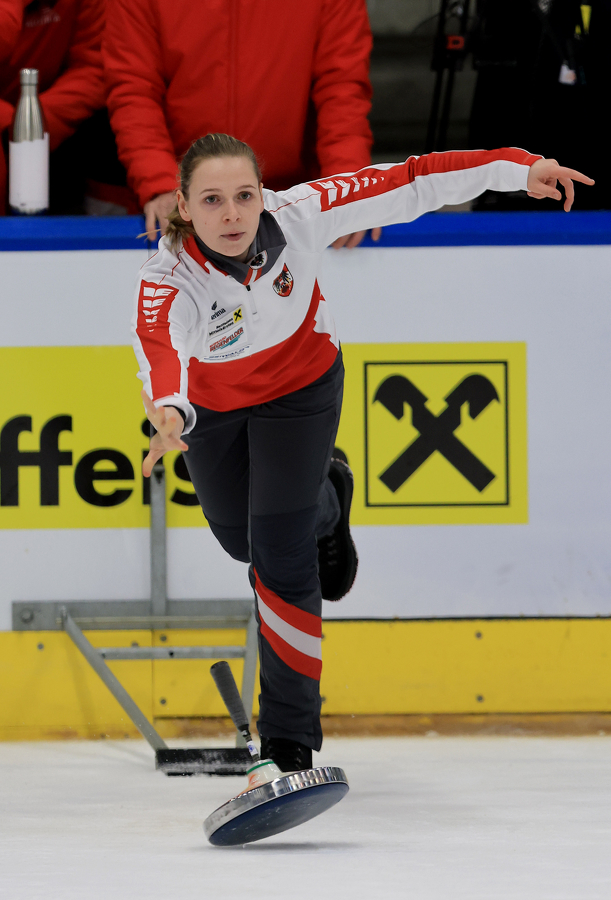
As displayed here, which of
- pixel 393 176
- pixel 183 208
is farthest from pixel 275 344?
pixel 393 176

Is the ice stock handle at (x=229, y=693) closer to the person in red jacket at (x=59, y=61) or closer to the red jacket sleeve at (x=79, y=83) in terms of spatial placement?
the person in red jacket at (x=59, y=61)

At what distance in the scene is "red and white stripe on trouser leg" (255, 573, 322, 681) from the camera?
223cm

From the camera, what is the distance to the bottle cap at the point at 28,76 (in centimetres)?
296

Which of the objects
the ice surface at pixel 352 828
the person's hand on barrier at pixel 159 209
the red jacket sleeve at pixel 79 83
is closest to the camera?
the ice surface at pixel 352 828

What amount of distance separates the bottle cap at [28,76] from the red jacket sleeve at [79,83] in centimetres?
9

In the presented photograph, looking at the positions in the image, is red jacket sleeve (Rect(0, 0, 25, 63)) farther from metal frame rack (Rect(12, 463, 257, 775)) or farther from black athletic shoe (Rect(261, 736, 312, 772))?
black athletic shoe (Rect(261, 736, 312, 772))

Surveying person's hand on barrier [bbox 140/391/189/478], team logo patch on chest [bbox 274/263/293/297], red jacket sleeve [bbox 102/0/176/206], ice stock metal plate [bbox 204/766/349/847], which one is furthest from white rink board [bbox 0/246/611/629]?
person's hand on barrier [bbox 140/391/189/478]

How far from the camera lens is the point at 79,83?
10.3ft

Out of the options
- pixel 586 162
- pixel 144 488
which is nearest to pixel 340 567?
pixel 144 488

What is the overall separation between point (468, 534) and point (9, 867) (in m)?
1.59

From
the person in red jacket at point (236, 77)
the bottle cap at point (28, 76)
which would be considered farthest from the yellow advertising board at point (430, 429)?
the bottle cap at point (28, 76)

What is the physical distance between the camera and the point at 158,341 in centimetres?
187

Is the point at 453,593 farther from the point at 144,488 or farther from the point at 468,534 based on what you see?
the point at 144,488

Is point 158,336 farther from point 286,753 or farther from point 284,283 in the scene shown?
point 286,753
